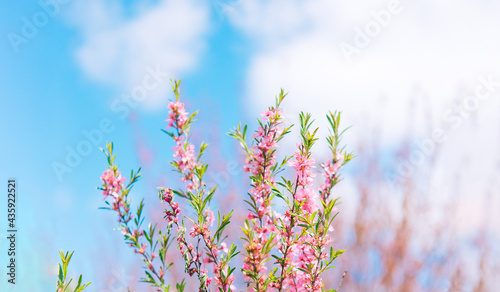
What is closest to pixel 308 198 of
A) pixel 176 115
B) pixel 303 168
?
pixel 303 168

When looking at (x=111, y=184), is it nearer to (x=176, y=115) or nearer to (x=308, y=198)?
(x=176, y=115)

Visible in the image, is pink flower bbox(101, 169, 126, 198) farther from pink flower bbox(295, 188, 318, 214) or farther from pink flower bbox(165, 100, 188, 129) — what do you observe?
pink flower bbox(295, 188, 318, 214)

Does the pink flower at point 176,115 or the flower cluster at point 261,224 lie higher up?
the pink flower at point 176,115

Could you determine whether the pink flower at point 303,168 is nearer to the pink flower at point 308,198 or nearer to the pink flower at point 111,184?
the pink flower at point 308,198

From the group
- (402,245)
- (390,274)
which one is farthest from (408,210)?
(390,274)

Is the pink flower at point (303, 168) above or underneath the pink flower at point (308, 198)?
above

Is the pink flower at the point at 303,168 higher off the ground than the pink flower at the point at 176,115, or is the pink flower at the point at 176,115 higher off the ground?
the pink flower at the point at 176,115

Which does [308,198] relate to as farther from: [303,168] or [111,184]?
[111,184]

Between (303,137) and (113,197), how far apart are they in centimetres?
109

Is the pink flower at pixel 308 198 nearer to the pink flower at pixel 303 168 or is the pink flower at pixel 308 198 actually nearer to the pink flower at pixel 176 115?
the pink flower at pixel 303 168

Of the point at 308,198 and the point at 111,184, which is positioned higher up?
the point at 111,184

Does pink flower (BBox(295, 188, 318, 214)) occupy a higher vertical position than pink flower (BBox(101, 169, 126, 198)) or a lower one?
lower

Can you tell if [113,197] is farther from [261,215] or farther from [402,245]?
[402,245]

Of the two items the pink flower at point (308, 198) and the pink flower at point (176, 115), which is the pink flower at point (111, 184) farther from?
the pink flower at point (308, 198)
